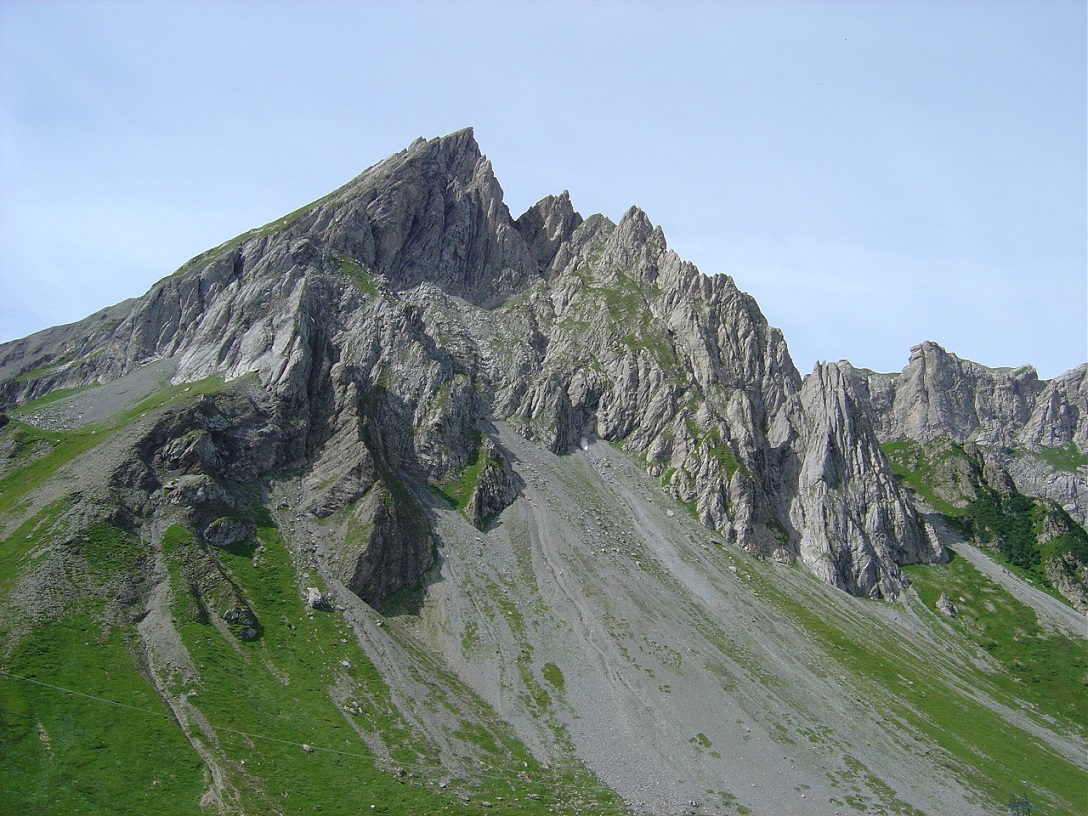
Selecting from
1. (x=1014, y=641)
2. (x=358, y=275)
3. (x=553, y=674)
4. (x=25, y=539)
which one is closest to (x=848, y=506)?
(x=1014, y=641)

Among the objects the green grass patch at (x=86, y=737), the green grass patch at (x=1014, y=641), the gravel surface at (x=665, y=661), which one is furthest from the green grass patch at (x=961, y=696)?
the green grass patch at (x=86, y=737)

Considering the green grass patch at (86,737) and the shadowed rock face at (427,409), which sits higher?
the shadowed rock face at (427,409)

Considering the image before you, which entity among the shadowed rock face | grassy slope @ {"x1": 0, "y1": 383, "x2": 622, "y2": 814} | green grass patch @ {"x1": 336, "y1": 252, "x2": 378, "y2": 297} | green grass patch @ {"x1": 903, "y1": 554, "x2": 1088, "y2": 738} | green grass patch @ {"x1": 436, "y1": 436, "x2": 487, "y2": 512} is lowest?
grassy slope @ {"x1": 0, "y1": 383, "x2": 622, "y2": 814}

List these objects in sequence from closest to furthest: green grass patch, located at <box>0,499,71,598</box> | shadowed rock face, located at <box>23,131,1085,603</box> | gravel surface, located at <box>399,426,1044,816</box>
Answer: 1. green grass patch, located at <box>0,499,71,598</box>
2. gravel surface, located at <box>399,426,1044,816</box>
3. shadowed rock face, located at <box>23,131,1085,603</box>

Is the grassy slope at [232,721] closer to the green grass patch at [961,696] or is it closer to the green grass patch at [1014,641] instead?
the green grass patch at [961,696]

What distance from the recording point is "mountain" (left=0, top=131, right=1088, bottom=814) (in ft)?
262

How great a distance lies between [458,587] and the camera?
407ft

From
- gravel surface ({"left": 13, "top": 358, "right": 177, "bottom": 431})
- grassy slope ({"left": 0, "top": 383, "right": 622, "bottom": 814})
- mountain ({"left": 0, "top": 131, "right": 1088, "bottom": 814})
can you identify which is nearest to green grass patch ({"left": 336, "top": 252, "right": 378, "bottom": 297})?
mountain ({"left": 0, "top": 131, "right": 1088, "bottom": 814})

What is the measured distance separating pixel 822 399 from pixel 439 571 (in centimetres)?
11944

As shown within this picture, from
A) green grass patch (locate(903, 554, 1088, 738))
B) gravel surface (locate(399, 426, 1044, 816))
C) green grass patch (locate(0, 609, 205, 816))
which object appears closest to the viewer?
green grass patch (locate(0, 609, 205, 816))

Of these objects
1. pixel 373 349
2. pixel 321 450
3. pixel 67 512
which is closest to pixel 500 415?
A: pixel 373 349

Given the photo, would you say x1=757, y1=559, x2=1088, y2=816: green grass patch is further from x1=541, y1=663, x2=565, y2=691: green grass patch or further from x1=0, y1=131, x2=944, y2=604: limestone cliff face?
x1=541, y1=663, x2=565, y2=691: green grass patch

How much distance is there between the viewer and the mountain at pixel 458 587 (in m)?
80.0

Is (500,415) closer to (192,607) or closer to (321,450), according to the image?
(321,450)
